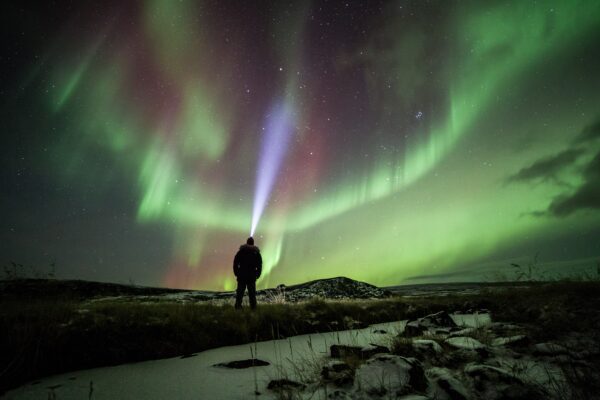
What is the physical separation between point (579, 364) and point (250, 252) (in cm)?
1074

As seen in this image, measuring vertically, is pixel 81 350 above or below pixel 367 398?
above

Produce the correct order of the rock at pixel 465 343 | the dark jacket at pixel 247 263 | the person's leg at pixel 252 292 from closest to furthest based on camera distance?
the rock at pixel 465 343, the person's leg at pixel 252 292, the dark jacket at pixel 247 263

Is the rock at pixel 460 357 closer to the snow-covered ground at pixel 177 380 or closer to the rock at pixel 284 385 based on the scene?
the snow-covered ground at pixel 177 380

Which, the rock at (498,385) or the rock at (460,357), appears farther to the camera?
the rock at (460,357)

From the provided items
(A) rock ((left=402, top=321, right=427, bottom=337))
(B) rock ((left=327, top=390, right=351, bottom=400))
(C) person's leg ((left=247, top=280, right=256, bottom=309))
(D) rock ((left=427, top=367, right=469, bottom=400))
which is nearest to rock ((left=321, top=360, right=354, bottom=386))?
(B) rock ((left=327, top=390, right=351, bottom=400))

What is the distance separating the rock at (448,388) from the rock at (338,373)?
1141mm

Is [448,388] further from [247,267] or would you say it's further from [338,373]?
[247,267]

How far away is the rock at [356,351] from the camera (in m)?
5.54

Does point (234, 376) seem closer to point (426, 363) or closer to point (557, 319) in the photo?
point (426, 363)

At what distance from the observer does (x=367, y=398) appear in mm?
3611

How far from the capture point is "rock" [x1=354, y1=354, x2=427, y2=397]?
146 inches

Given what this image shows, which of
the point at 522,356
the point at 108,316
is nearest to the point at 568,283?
the point at 522,356

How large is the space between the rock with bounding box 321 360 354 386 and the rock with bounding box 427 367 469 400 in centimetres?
114

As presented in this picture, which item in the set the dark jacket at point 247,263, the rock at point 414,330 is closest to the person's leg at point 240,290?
the dark jacket at point 247,263
